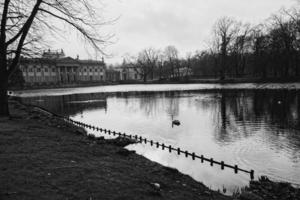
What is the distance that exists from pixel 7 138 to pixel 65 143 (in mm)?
2234

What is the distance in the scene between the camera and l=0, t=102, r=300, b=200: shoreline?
223 inches

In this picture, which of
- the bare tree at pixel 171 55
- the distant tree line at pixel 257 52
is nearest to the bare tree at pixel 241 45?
the distant tree line at pixel 257 52

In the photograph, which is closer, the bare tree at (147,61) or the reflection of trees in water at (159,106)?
the reflection of trees in water at (159,106)

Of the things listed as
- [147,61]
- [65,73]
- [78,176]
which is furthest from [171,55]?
[78,176]

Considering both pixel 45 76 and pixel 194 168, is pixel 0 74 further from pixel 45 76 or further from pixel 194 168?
pixel 45 76

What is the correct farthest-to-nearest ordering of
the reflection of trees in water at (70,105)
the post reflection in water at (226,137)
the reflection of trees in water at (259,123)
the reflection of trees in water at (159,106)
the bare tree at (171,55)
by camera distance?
the bare tree at (171,55) → the reflection of trees in water at (70,105) → the reflection of trees in water at (159,106) → the reflection of trees in water at (259,123) → the post reflection in water at (226,137)

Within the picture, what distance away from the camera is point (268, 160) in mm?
11516

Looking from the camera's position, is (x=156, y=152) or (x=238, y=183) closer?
(x=238, y=183)

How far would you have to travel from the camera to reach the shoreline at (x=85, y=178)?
5.68 metres

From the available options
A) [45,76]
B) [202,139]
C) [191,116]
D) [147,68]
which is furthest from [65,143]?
[147,68]

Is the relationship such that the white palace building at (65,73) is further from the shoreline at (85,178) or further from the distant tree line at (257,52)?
the shoreline at (85,178)

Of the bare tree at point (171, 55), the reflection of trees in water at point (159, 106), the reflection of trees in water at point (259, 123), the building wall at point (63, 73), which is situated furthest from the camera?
the bare tree at point (171, 55)

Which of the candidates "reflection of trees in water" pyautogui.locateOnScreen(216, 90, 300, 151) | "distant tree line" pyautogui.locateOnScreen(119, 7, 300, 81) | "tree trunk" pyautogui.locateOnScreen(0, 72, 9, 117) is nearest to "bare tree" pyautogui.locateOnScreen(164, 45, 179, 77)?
"distant tree line" pyautogui.locateOnScreen(119, 7, 300, 81)

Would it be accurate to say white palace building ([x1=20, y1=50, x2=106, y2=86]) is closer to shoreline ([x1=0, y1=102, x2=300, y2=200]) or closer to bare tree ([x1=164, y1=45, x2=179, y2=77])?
bare tree ([x1=164, y1=45, x2=179, y2=77])
